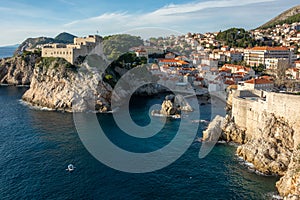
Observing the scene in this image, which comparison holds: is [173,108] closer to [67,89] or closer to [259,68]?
[67,89]

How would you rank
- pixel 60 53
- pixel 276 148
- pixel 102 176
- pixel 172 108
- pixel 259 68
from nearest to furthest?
pixel 102 176
pixel 276 148
pixel 172 108
pixel 60 53
pixel 259 68

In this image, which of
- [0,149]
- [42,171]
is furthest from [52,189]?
[0,149]

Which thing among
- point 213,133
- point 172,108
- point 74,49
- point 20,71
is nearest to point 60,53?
point 74,49

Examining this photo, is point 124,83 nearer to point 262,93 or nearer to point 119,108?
point 119,108

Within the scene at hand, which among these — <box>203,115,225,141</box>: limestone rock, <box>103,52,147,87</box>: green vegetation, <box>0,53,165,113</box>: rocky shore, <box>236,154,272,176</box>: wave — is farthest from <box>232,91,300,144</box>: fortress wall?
<box>103,52,147,87</box>: green vegetation

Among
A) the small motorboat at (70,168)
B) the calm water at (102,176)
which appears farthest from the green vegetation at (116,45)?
the small motorboat at (70,168)

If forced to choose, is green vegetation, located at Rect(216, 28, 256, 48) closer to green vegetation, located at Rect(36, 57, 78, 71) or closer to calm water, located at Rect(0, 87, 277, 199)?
green vegetation, located at Rect(36, 57, 78, 71)
